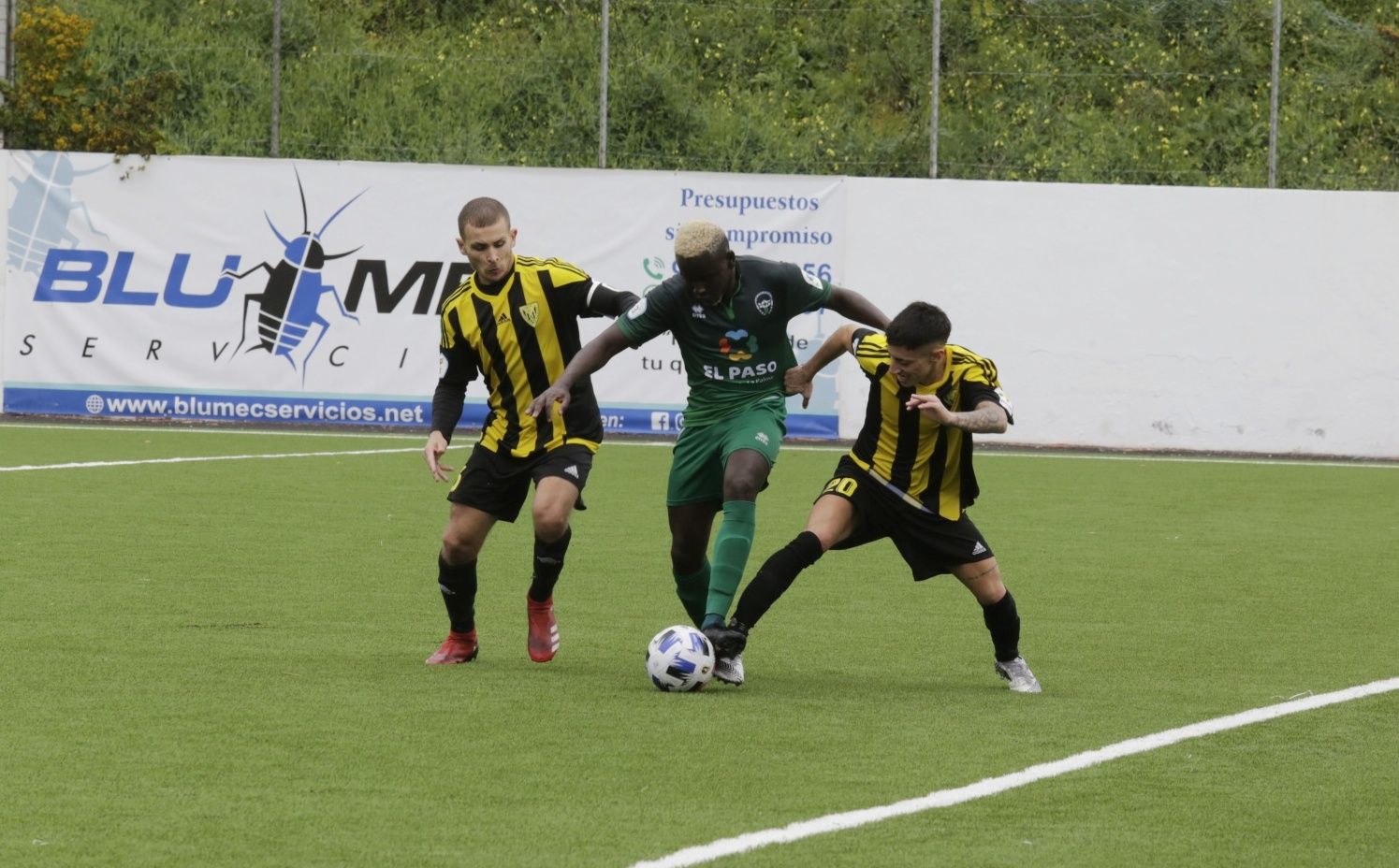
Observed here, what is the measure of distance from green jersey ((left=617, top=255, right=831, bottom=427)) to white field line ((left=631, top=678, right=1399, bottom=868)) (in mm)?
1976

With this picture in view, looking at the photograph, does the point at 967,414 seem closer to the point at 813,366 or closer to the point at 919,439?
the point at 919,439

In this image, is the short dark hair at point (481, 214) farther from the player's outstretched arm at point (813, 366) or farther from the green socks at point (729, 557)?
the green socks at point (729, 557)

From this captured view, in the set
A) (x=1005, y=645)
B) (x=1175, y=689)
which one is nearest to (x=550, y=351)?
(x=1005, y=645)

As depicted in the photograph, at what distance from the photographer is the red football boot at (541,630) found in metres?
7.70

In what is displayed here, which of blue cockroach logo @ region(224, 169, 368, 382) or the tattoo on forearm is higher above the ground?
blue cockroach logo @ region(224, 169, 368, 382)

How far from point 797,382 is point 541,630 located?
52.5 inches

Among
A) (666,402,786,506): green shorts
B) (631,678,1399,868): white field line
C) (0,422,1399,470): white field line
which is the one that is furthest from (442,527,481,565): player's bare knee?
(0,422,1399,470): white field line

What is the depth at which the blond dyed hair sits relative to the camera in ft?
23.6

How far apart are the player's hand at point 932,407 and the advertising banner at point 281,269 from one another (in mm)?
12864

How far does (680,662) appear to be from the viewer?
693 centimetres

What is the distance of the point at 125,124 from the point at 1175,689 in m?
16.1

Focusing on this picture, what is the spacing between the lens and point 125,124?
21.0 meters

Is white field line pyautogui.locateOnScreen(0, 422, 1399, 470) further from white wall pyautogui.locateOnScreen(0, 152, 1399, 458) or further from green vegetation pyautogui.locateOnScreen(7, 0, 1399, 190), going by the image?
green vegetation pyautogui.locateOnScreen(7, 0, 1399, 190)

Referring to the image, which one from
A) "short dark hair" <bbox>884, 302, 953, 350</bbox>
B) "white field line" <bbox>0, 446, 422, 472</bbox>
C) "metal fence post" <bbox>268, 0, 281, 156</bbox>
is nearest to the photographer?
"short dark hair" <bbox>884, 302, 953, 350</bbox>
